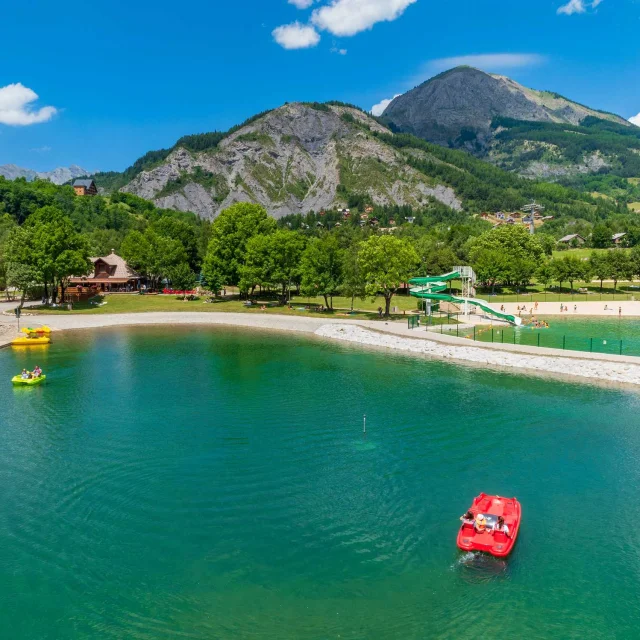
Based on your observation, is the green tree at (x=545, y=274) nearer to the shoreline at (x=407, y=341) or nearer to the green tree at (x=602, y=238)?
the shoreline at (x=407, y=341)

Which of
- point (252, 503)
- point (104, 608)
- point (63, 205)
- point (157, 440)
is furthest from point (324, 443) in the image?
point (63, 205)

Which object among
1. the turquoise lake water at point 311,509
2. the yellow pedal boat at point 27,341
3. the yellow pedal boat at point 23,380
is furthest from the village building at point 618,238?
the yellow pedal boat at point 23,380

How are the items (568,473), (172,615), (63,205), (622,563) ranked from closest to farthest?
1. (172,615)
2. (622,563)
3. (568,473)
4. (63,205)

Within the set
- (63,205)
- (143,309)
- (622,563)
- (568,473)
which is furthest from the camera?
(63,205)

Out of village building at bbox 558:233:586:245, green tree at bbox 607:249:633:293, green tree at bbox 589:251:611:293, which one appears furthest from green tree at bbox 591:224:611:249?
green tree at bbox 607:249:633:293

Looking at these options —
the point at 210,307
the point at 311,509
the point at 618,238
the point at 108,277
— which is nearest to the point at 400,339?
the point at 311,509

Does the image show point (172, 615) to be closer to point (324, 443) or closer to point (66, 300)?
point (324, 443)
